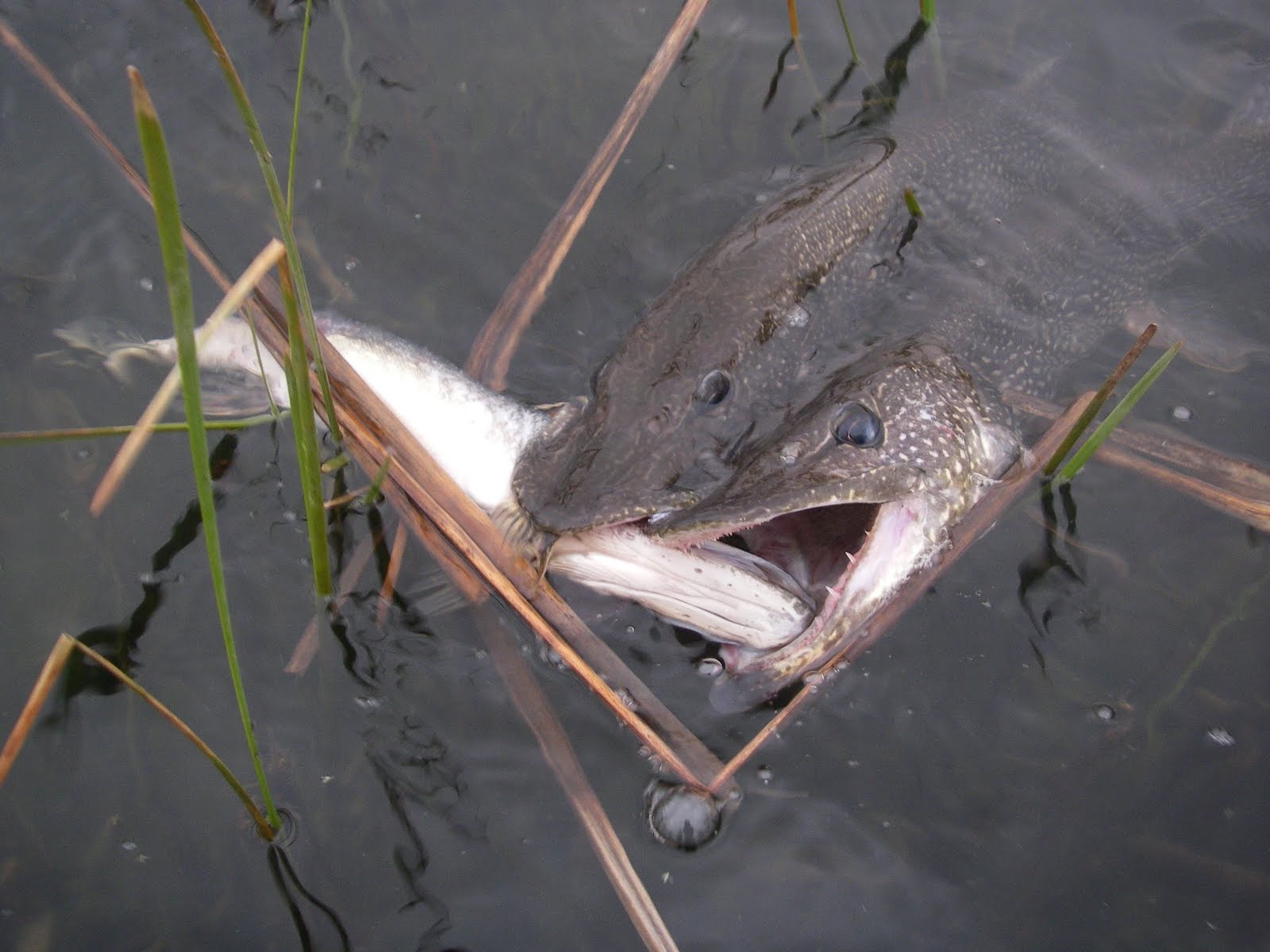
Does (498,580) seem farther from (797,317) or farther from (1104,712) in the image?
(1104,712)

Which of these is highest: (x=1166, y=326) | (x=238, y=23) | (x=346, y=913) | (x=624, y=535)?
(x=238, y=23)

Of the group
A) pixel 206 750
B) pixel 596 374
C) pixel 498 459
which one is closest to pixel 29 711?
pixel 206 750

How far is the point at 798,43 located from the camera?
16.0ft

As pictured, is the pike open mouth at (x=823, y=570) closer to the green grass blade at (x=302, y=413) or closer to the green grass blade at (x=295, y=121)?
the green grass blade at (x=302, y=413)

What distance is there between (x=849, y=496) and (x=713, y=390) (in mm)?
668

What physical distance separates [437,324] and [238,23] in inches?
68.4

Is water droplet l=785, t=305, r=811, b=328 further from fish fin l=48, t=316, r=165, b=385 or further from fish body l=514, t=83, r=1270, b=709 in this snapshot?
fish fin l=48, t=316, r=165, b=385

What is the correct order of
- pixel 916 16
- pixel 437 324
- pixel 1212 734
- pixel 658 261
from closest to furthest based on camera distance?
pixel 1212 734
pixel 437 324
pixel 658 261
pixel 916 16

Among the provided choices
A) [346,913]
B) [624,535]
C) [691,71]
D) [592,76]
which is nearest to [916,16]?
[691,71]

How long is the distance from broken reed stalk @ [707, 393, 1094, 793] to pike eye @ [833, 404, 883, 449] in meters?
0.41

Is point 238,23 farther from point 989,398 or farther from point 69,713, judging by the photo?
point 989,398

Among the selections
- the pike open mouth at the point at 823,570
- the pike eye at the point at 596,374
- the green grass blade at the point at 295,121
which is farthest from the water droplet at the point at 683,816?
the green grass blade at the point at 295,121

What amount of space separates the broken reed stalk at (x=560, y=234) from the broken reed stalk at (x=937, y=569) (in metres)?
1.56

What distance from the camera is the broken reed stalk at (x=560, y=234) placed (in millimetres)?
3771
